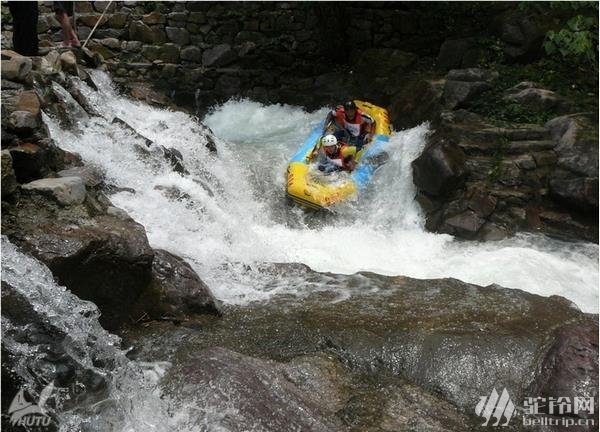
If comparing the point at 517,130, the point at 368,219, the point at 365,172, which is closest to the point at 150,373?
the point at 368,219

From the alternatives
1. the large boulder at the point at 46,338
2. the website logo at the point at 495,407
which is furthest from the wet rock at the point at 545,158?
the large boulder at the point at 46,338

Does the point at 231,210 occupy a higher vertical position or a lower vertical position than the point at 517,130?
lower

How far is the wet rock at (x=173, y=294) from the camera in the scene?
3723 mm

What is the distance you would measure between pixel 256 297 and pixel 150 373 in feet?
4.37

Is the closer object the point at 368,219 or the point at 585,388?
the point at 585,388

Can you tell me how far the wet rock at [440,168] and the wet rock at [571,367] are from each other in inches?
142

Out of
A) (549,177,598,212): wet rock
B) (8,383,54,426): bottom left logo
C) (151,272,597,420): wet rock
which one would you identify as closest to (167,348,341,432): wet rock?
(151,272,597,420): wet rock

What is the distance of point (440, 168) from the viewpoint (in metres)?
6.82

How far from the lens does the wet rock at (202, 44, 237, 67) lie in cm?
999

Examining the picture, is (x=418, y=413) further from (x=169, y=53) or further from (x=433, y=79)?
(x=169, y=53)

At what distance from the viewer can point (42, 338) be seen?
103 inches

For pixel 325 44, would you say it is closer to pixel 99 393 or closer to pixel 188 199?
pixel 188 199

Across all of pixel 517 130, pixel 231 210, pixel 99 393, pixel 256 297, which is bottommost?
pixel 231 210

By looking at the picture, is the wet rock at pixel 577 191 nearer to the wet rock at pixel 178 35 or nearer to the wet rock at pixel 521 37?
the wet rock at pixel 521 37
